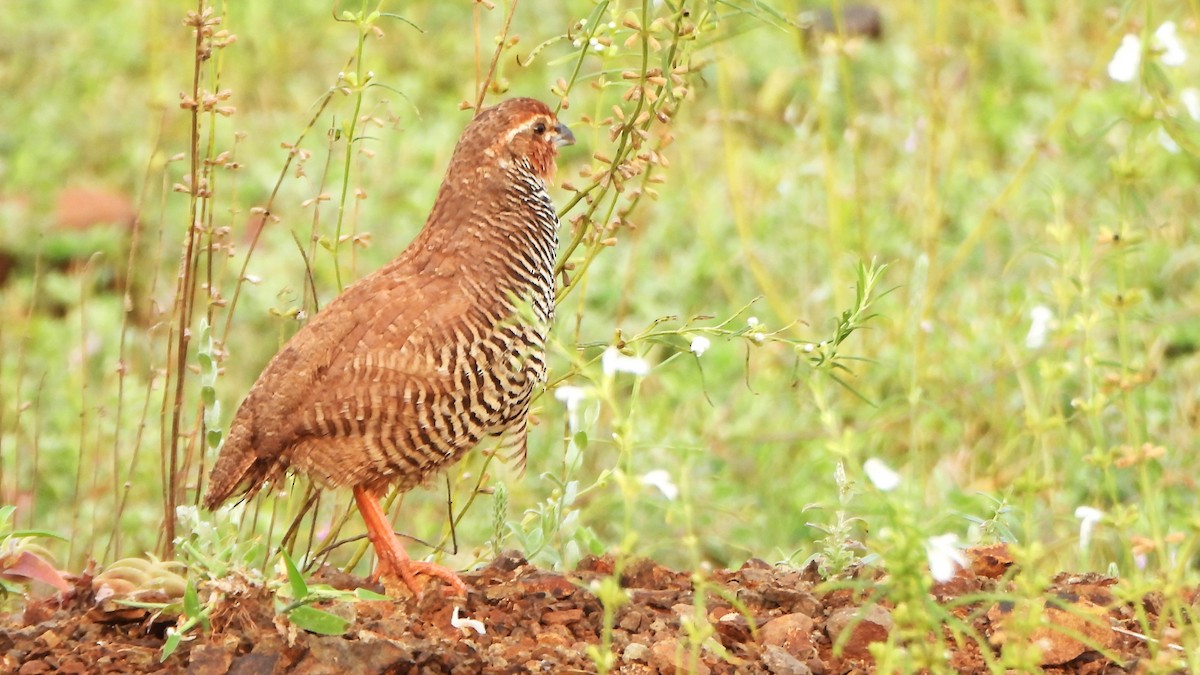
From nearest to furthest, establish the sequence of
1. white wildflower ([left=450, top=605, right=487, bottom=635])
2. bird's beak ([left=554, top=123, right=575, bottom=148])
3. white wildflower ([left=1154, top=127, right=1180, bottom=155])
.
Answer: white wildflower ([left=450, top=605, right=487, bottom=635]) → white wildflower ([left=1154, top=127, right=1180, bottom=155]) → bird's beak ([left=554, top=123, right=575, bottom=148])

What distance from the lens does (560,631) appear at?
323cm

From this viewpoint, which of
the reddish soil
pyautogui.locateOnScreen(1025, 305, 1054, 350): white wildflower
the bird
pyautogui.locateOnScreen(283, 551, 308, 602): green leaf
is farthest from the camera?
the bird

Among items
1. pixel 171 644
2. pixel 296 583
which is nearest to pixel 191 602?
pixel 171 644

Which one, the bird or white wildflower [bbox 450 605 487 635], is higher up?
the bird

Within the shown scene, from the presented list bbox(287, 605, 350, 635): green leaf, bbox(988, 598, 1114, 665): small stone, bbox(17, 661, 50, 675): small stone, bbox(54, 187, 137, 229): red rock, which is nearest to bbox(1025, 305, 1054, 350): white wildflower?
bbox(988, 598, 1114, 665): small stone

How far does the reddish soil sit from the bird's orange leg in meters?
0.12

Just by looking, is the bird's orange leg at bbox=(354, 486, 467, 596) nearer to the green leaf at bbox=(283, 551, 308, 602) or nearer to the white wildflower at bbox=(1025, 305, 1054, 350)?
the green leaf at bbox=(283, 551, 308, 602)

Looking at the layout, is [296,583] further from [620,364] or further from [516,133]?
[516,133]

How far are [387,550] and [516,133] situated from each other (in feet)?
3.48

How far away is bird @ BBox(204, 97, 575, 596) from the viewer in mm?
3543

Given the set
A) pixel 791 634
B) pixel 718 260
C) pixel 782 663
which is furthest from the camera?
pixel 718 260

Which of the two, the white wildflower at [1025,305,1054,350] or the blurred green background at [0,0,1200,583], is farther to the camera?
the blurred green background at [0,0,1200,583]

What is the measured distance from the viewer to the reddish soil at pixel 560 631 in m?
3.02

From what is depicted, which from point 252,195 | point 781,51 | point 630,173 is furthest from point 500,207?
point 781,51
